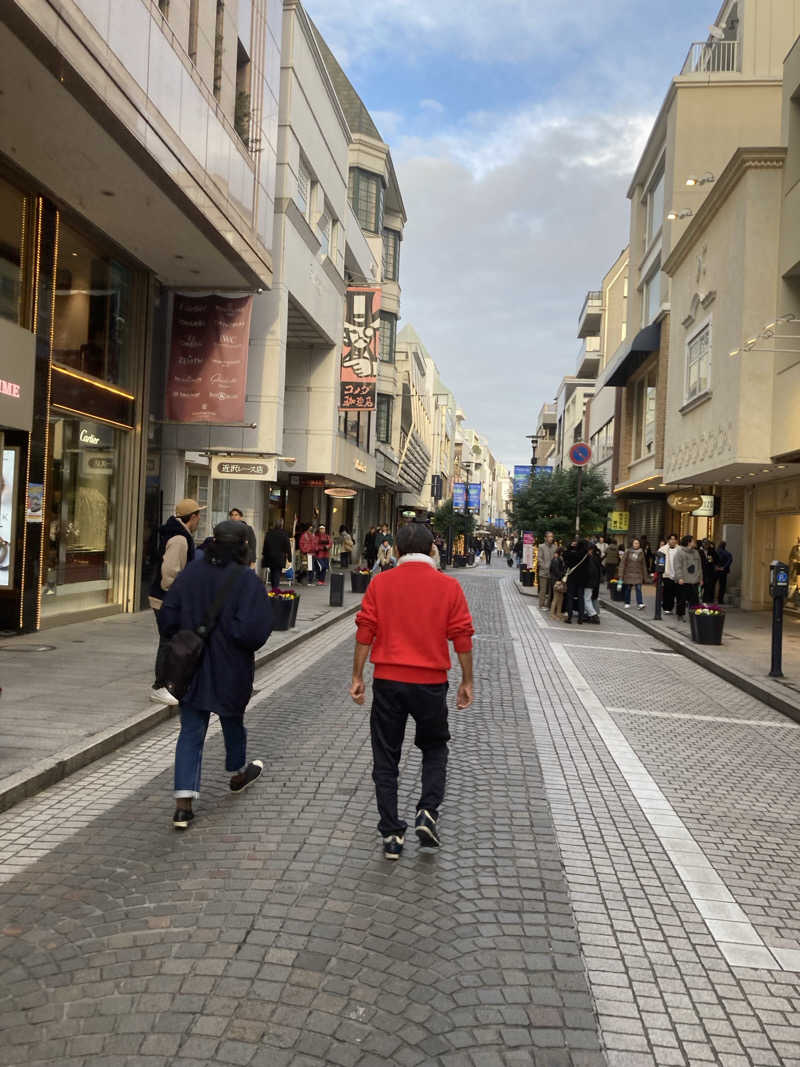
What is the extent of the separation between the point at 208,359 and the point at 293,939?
14629 mm

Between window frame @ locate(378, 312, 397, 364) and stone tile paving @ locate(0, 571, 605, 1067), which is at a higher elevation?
window frame @ locate(378, 312, 397, 364)

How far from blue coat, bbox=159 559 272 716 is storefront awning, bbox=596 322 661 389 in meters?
27.6

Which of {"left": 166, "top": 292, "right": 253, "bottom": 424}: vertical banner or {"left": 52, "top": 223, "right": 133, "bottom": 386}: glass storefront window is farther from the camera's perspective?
{"left": 166, "top": 292, "right": 253, "bottom": 424}: vertical banner

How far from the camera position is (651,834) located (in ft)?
17.4

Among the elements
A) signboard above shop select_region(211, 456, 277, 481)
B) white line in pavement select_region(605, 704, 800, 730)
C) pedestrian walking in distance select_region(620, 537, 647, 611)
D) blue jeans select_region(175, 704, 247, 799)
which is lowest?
white line in pavement select_region(605, 704, 800, 730)

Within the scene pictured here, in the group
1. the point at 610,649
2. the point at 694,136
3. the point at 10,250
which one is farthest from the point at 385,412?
the point at 10,250

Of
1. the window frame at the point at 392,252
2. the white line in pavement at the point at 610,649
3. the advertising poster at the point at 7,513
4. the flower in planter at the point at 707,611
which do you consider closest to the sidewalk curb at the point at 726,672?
the white line in pavement at the point at 610,649

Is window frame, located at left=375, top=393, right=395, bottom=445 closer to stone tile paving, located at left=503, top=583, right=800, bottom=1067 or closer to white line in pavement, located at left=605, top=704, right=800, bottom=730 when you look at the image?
stone tile paving, located at left=503, top=583, right=800, bottom=1067

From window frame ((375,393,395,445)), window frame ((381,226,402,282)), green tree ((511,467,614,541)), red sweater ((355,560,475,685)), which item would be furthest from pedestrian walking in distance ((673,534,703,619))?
window frame ((375,393,395,445))

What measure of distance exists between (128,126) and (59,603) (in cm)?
691

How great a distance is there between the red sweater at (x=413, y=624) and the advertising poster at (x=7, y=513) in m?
8.77

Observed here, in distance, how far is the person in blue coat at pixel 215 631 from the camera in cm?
514

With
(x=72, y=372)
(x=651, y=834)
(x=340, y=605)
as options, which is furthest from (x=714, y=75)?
(x=651, y=834)

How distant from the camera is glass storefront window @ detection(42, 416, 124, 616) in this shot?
13483mm
